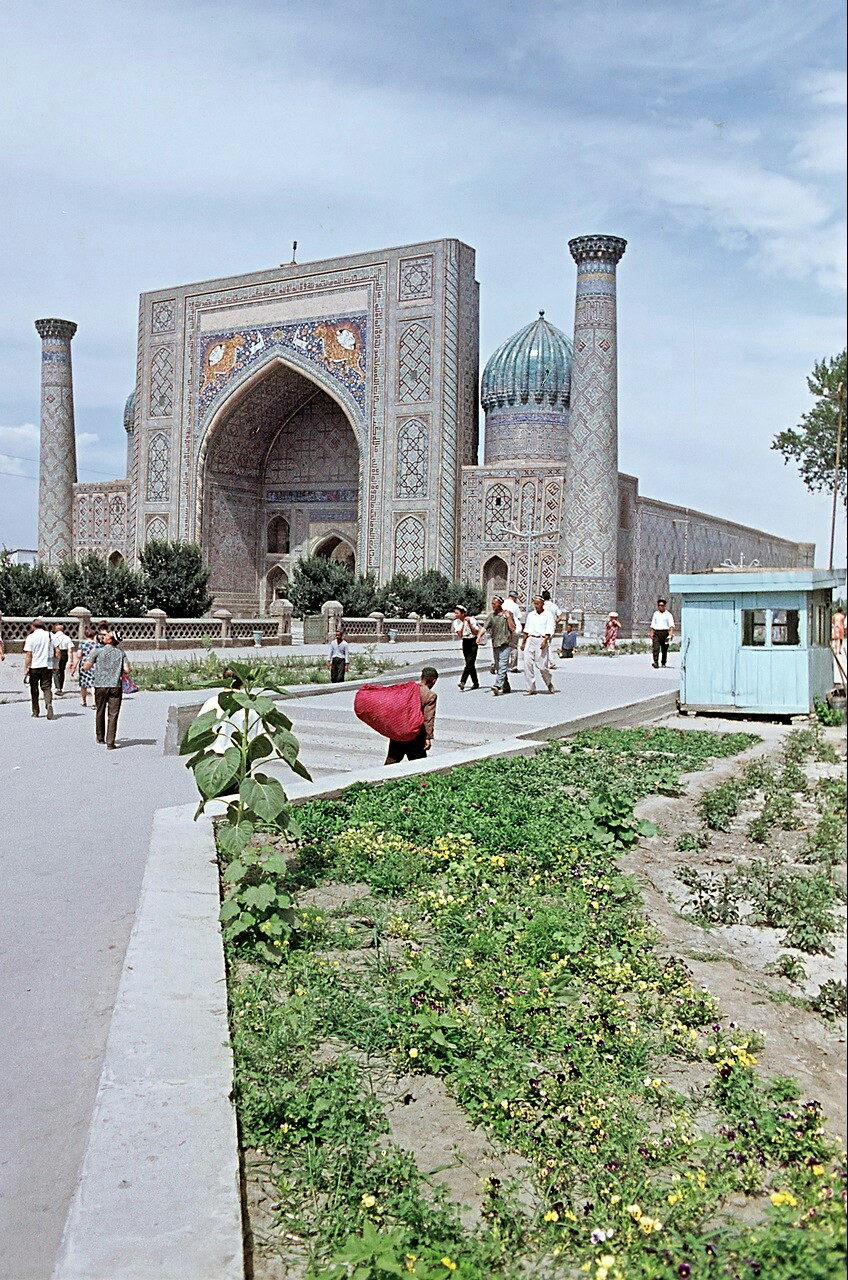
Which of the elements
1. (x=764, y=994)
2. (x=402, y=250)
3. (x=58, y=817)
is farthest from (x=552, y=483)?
(x=764, y=994)

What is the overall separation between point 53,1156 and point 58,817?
3.91m

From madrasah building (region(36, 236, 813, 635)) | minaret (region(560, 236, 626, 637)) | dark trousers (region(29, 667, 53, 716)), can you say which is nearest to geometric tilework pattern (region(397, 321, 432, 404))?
madrasah building (region(36, 236, 813, 635))

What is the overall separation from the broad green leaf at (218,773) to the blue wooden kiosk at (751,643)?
6943 mm

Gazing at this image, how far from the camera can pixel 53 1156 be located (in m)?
2.53

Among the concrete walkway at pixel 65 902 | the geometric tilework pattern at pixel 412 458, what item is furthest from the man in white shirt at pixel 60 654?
the geometric tilework pattern at pixel 412 458

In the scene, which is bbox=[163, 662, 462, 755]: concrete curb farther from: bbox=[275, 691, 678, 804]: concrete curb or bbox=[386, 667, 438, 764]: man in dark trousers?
bbox=[386, 667, 438, 764]: man in dark trousers

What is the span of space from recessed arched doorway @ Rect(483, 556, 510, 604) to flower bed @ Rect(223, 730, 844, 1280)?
24.9m

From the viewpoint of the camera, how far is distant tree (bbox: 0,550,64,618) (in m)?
23.0

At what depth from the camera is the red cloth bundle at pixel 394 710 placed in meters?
7.29

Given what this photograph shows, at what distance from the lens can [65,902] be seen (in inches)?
176

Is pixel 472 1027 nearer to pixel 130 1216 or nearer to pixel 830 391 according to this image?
pixel 130 1216

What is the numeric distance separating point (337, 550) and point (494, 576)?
6.87m

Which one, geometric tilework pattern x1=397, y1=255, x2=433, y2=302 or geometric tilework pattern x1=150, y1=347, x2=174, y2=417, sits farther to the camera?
geometric tilework pattern x1=150, y1=347, x2=174, y2=417

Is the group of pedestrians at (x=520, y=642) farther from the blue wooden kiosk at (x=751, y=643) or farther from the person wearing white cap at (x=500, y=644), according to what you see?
the blue wooden kiosk at (x=751, y=643)
